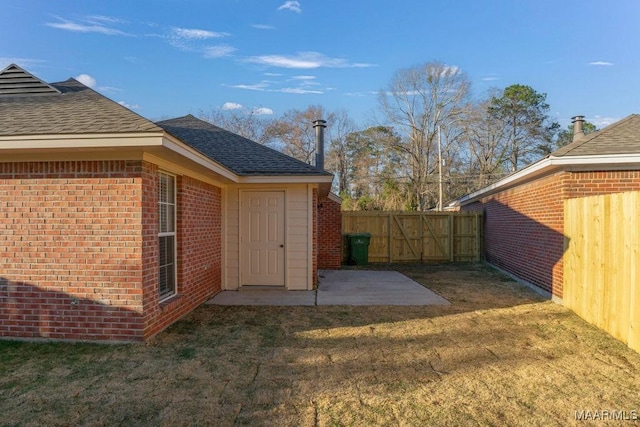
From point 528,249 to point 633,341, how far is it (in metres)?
4.62

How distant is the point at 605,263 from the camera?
5227 millimetres

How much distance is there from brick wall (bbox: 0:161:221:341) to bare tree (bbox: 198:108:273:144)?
25581 mm

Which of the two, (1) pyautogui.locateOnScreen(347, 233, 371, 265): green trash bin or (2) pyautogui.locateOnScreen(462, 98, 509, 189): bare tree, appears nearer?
(1) pyautogui.locateOnScreen(347, 233, 371, 265): green trash bin

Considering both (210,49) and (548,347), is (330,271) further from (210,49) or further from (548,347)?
(210,49)

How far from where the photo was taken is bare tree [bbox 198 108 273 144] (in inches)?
1176

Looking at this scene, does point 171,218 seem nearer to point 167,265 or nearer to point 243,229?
point 167,265

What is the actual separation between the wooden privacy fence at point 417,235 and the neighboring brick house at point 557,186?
4.05m

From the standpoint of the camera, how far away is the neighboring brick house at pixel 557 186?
664 centimetres

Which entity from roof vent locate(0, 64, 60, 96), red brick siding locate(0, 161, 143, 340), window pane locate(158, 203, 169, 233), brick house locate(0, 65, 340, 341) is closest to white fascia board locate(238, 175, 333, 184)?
brick house locate(0, 65, 340, 341)

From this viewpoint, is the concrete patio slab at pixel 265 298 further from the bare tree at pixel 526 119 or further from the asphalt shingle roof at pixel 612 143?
the bare tree at pixel 526 119

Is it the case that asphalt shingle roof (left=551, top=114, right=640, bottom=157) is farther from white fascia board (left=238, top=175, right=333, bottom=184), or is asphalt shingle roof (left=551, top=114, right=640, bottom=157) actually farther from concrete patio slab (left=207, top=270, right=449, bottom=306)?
white fascia board (left=238, top=175, right=333, bottom=184)

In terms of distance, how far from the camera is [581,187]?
684cm

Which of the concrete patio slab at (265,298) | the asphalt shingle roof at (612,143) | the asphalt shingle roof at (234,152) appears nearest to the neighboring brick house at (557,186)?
the asphalt shingle roof at (612,143)

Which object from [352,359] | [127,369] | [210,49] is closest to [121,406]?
[127,369]
